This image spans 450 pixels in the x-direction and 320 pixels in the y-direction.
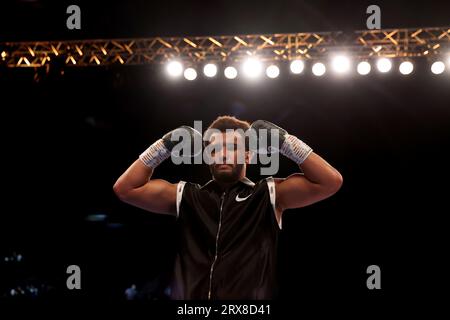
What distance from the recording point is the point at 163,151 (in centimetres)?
244

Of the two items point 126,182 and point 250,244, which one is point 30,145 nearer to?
point 126,182

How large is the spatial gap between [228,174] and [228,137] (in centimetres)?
16

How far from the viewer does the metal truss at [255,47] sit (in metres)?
5.21

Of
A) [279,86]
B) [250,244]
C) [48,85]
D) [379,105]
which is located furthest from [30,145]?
[250,244]

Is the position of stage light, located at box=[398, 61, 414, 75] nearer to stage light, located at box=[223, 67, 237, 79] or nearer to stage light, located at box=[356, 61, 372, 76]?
stage light, located at box=[356, 61, 372, 76]

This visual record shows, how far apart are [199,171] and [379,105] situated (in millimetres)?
2439

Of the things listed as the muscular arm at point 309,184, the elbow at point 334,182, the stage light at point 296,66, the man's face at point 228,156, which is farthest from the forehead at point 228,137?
the stage light at point 296,66

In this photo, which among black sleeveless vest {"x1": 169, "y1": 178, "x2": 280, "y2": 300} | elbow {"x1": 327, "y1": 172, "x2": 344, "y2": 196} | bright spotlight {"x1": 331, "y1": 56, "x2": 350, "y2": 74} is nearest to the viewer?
black sleeveless vest {"x1": 169, "y1": 178, "x2": 280, "y2": 300}

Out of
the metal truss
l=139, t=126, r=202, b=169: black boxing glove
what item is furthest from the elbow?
the metal truss

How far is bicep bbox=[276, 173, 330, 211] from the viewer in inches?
91.1

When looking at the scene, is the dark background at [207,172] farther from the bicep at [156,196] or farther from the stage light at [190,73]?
the bicep at [156,196]

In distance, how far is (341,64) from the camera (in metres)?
5.41

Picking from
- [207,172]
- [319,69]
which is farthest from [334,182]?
[207,172]
